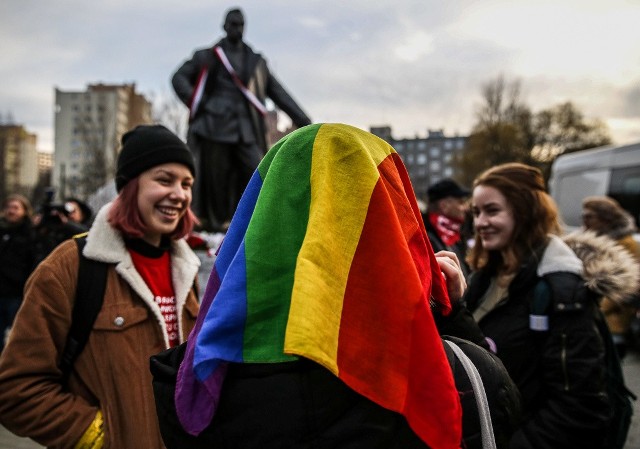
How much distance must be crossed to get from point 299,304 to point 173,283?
1.43m

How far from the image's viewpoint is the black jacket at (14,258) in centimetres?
609

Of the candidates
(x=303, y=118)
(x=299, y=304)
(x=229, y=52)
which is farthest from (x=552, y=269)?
(x=229, y=52)

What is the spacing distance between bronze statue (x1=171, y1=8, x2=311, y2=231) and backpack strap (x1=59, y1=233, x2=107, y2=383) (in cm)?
258

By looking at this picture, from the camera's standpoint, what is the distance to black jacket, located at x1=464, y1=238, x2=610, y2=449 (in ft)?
7.18

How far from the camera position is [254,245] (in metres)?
1.10

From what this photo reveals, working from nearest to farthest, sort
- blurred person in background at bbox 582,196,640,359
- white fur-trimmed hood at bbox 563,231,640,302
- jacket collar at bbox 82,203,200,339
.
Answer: jacket collar at bbox 82,203,200,339 < white fur-trimmed hood at bbox 563,231,640,302 < blurred person in background at bbox 582,196,640,359

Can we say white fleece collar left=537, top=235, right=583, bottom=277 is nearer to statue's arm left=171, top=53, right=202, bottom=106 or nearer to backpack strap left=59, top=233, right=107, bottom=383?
backpack strap left=59, top=233, right=107, bottom=383

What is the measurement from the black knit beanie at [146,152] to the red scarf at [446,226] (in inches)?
A: 105

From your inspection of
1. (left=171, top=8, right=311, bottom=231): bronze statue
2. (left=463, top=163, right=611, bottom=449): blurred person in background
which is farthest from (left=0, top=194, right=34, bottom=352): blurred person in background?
(left=463, top=163, right=611, bottom=449): blurred person in background

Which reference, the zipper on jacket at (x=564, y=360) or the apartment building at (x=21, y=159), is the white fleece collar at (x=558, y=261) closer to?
the zipper on jacket at (x=564, y=360)

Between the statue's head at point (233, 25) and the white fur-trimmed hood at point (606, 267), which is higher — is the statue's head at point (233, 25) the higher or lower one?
the higher one

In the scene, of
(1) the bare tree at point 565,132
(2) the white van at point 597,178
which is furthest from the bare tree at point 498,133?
(2) the white van at point 597,178

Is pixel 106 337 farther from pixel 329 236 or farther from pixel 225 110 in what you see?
pixel 225 110

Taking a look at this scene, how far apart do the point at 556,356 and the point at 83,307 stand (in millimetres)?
1803
